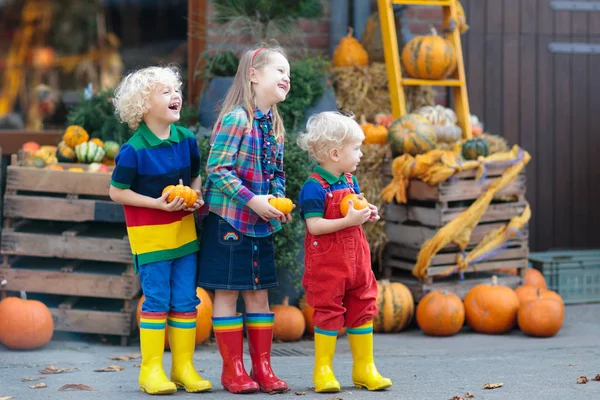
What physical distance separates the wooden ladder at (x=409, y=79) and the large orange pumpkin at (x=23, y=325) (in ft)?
9.66

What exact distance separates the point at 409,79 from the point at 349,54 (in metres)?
0.55

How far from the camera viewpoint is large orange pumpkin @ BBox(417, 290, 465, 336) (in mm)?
5863

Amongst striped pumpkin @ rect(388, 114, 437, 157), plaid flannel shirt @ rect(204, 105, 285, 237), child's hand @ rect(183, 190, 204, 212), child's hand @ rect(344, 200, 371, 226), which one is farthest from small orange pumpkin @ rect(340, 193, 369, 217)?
striped pumpkin @ rect(388, 114, 437, 157)

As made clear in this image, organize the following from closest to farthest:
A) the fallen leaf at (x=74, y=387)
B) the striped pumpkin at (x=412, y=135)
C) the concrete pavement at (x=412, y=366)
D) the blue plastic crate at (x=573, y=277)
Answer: the concrete pavement at (x=412, y=366) → the fallen leaf at (x=74, y=387) → the striped pumpkin at (x=412, y=135) → the blue plastic crate at (x=573, y=277)

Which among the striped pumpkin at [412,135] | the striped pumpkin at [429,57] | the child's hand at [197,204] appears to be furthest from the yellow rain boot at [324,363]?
the striped pumpkin at [429,57]

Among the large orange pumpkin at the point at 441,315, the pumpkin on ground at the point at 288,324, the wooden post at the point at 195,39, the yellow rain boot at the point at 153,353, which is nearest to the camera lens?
the yellow rain boot at the point at 153,353

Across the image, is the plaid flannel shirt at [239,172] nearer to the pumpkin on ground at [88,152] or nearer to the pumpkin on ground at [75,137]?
the pumpkin on ground at [88,152]

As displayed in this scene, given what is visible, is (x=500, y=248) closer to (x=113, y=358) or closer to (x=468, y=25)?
(x=468, y=25)

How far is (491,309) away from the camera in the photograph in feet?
19.4

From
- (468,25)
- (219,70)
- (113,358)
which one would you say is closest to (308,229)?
(113,358)

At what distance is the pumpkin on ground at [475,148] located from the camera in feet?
21.1

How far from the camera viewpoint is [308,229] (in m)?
4.23

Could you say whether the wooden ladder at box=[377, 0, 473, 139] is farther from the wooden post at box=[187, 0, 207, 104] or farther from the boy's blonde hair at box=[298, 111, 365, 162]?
the boy's blonde hair at box=[298, 111, 365, 162]

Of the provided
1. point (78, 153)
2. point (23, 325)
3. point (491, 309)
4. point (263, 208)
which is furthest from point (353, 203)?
point (78, 153)
